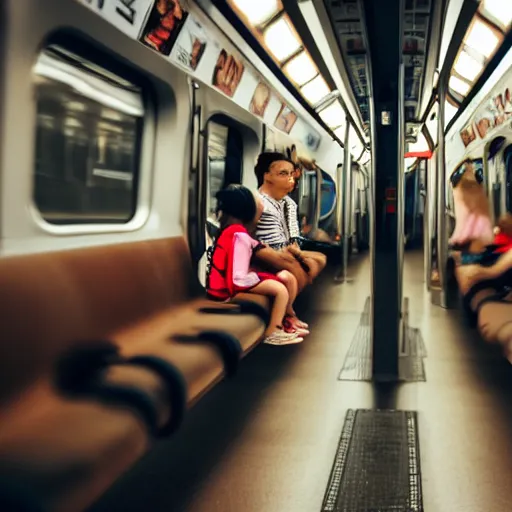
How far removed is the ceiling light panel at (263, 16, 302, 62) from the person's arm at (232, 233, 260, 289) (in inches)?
34.0

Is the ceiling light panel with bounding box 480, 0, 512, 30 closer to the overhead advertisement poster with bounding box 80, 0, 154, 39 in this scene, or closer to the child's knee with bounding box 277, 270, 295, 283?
the child's knee with bounding box 277, 270, 295, 283

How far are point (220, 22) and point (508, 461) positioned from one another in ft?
6.63

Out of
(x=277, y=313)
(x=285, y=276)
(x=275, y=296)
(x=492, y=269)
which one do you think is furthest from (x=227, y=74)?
(x=492, y=269)

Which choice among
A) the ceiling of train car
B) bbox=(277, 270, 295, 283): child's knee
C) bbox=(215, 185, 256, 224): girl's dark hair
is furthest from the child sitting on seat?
the ceiling of train car

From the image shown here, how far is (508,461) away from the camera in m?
2.14

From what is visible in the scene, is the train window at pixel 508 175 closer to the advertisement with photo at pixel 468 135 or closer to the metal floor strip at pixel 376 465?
the advertisement with photo at pixel 468 135

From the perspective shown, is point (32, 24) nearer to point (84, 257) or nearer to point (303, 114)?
point (84, 257)

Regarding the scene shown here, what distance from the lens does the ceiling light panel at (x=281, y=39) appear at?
9.13 feet

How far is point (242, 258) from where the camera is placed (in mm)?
2723

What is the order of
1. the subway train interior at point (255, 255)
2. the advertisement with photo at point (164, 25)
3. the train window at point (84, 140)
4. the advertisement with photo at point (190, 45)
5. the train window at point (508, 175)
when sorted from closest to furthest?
the subway train interior at point (255, 255) → the train window at point (84, 140) → the advertisement with photo at point (164, 25) → the advertisement with photo at point (190, 45) → the train window at point (508, 175)

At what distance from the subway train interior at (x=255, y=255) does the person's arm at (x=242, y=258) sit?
0.5 inches

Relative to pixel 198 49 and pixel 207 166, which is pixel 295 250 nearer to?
pixel 207 166

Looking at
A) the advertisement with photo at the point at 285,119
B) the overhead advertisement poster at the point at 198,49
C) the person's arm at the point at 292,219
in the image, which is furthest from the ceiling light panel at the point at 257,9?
the person's arm at the point at 292,219

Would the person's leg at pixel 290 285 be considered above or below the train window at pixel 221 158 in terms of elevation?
below
